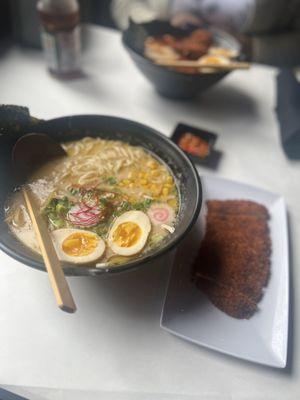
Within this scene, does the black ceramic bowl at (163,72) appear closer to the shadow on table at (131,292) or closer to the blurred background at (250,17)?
the blurred background at (250,17)

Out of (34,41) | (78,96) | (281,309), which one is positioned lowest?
(281,309)

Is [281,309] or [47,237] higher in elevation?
[47,237]

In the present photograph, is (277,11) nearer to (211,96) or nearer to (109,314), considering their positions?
(211,96)

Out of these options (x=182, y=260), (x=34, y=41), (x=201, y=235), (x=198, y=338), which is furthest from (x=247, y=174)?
(x=34, y=41)

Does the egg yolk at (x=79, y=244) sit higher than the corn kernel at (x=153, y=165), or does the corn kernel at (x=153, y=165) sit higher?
the egg yolk at (x=79, y=244)

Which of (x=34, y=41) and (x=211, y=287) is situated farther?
(x=34, y=41)

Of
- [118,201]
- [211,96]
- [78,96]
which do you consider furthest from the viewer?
[211,96]

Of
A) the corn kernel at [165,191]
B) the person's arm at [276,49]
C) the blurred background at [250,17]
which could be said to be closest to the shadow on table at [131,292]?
the corn kernel at [165,191]

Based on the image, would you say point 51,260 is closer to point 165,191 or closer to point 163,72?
point 165,191

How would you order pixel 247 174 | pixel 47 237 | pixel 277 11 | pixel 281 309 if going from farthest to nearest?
pixel 277 11 < pixel 247 174 < pixel 281 309 < pixel 47 237
